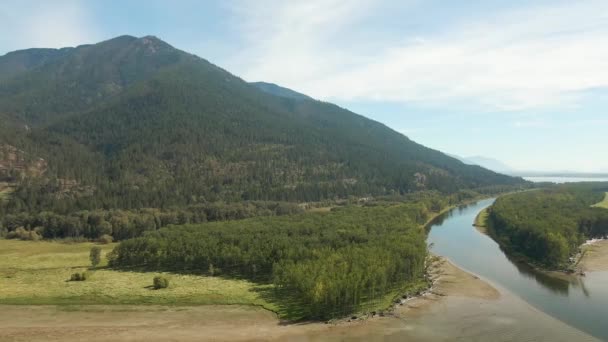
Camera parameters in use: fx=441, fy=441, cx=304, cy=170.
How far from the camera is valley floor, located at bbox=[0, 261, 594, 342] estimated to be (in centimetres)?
7662

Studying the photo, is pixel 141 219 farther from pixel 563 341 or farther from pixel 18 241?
pixel 563 341

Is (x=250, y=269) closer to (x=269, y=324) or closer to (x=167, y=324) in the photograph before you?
(x=167, y=324)

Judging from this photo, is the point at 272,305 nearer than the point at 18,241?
Yes

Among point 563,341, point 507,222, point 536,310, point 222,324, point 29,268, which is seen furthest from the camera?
point 507,222

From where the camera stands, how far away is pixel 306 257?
11038 centimetres

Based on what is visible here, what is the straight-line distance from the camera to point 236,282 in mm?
108312

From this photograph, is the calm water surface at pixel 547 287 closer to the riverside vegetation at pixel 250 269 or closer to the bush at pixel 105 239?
the riverside vegetation at pixel 250 269

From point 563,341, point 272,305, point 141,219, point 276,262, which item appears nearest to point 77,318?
point 272,305

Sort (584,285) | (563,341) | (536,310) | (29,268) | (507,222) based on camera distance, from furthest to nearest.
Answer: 1. (507,222)
2. (29,268)
3. (584,285)
4. (536,310)
5. (563,341)

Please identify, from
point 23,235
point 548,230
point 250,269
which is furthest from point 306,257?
point 23,235

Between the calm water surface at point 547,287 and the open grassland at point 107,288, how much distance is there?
57.9m

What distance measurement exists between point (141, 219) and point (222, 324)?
118 meters

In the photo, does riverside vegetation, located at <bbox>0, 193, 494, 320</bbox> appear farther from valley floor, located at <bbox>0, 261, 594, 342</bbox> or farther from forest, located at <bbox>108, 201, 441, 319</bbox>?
valley floor, located at <bbox>0, 261, 594, 342</bbox>

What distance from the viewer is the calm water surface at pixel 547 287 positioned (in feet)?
278
